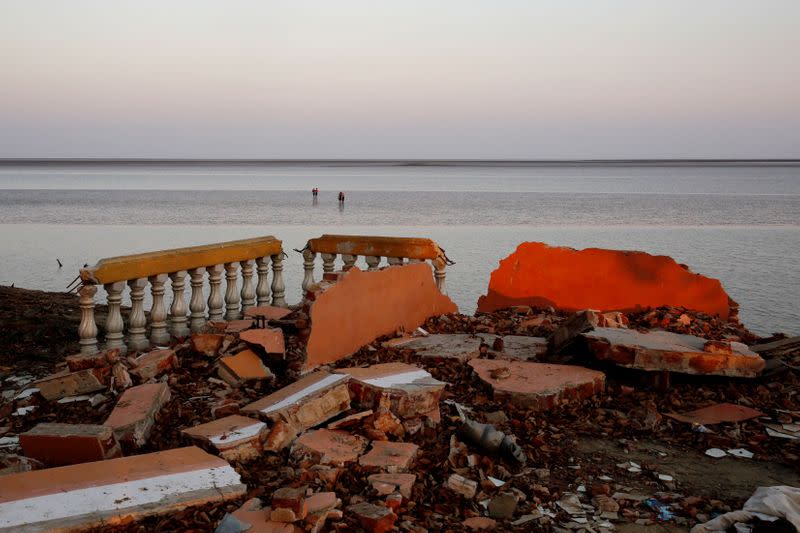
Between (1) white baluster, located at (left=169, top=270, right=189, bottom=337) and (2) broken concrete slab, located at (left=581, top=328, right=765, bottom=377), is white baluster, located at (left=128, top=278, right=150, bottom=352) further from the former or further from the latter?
(2) broken concrete slab, located at (left=581, top=328, right=765, bottom=377)

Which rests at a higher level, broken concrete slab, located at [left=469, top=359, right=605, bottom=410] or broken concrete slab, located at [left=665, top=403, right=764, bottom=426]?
broken concrete slab, located at [left=469, top=359, right=605, bottom=410]

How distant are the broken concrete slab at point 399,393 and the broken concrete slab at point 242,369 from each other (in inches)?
32.4

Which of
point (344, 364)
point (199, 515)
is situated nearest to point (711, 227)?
point (344, 364)

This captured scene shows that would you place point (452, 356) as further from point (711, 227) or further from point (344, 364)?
point (711, 227)

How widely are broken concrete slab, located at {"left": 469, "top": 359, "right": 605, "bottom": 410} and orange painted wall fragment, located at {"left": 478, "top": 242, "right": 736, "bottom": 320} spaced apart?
3302mm

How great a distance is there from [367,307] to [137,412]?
2.43 meters

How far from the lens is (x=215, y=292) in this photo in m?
6.81

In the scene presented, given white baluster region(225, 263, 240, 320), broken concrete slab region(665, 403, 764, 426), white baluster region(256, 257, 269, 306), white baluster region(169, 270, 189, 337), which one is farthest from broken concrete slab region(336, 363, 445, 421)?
white baluster region(256, 257, 269, 306)

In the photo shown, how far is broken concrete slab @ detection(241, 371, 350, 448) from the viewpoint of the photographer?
3885 mm

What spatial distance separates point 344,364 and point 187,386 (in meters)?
1.25

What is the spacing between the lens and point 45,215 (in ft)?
97.8

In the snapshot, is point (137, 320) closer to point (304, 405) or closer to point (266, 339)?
point (266, 339)

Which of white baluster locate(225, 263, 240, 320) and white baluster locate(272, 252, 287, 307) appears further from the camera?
white baluster locate(272, 252, 287, 307)

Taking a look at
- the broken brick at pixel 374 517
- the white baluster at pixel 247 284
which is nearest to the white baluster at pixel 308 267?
the white baluster at pixel 247 284
